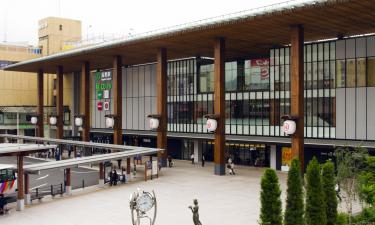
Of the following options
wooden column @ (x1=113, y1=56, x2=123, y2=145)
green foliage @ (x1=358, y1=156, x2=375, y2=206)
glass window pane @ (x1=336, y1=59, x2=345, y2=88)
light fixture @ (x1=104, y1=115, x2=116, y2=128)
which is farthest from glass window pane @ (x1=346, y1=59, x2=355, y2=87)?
light fixture @ (x1=104, y1=115, x2=116, y2=128)

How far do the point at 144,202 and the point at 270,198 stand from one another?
5853mm

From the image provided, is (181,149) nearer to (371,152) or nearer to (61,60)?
(61,60)

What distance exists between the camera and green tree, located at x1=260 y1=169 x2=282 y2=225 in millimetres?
16344

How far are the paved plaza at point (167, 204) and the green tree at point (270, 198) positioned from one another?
240 inches

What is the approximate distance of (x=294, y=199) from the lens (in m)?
17.1

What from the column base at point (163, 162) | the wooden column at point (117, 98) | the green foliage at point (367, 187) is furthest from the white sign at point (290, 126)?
the wooden column at point (117, 98)

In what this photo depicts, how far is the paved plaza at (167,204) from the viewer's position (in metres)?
23.4

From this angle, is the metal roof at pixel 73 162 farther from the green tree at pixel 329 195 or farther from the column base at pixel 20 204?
the green tree at pixel 329 195

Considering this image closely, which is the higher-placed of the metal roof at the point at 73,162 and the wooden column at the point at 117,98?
the wooden column at the point at 117,98

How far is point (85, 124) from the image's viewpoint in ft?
191

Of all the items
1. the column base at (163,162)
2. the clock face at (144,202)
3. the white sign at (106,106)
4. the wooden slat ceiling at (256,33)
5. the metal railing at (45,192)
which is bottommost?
the metal railing at (45,192)

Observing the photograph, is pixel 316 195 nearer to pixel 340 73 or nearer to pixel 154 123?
pixel 340 73

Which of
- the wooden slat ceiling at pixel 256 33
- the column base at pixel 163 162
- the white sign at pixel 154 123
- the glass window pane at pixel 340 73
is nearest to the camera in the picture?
the wooden slat ceiling at pixel 256 33

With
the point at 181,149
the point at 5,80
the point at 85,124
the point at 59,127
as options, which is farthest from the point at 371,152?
the point at 5,80
